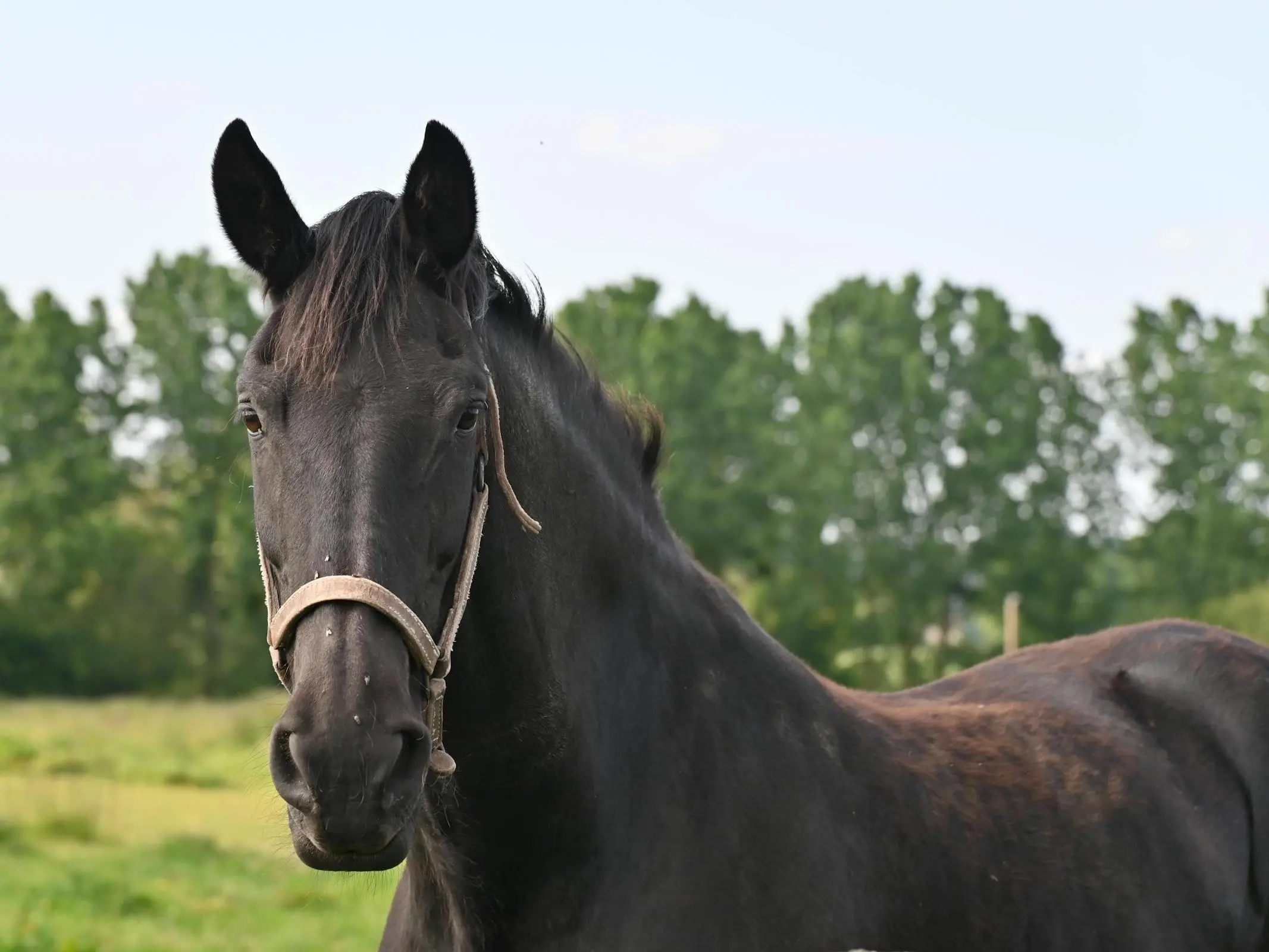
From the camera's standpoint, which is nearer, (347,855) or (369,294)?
(347,855)

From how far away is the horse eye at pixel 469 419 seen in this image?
2.71m

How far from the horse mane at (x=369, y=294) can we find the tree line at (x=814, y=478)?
31.1 meters

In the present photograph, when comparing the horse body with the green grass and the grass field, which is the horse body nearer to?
the grass field

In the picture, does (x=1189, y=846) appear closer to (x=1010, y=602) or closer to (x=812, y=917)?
(x=812, y=917)

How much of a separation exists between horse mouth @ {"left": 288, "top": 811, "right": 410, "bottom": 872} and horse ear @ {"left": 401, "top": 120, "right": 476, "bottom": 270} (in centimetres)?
Result: 122

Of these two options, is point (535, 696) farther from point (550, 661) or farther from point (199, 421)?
point (199, 421)

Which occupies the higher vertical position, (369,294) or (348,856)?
(369,294)

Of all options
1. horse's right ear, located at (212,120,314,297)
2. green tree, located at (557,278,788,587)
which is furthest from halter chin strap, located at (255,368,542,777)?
green tree, located at (557,278,788,587)

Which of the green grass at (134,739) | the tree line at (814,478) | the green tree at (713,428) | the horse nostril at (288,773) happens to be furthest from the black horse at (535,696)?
the green tree at (713,428)

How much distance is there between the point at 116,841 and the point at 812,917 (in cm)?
1038

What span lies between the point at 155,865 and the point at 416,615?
9.37 meters

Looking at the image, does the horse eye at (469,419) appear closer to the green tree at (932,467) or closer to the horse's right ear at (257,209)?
the horse's right ear at (257,209)

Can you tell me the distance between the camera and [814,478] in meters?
42.9

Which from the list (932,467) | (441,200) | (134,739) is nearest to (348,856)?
(441,200)
